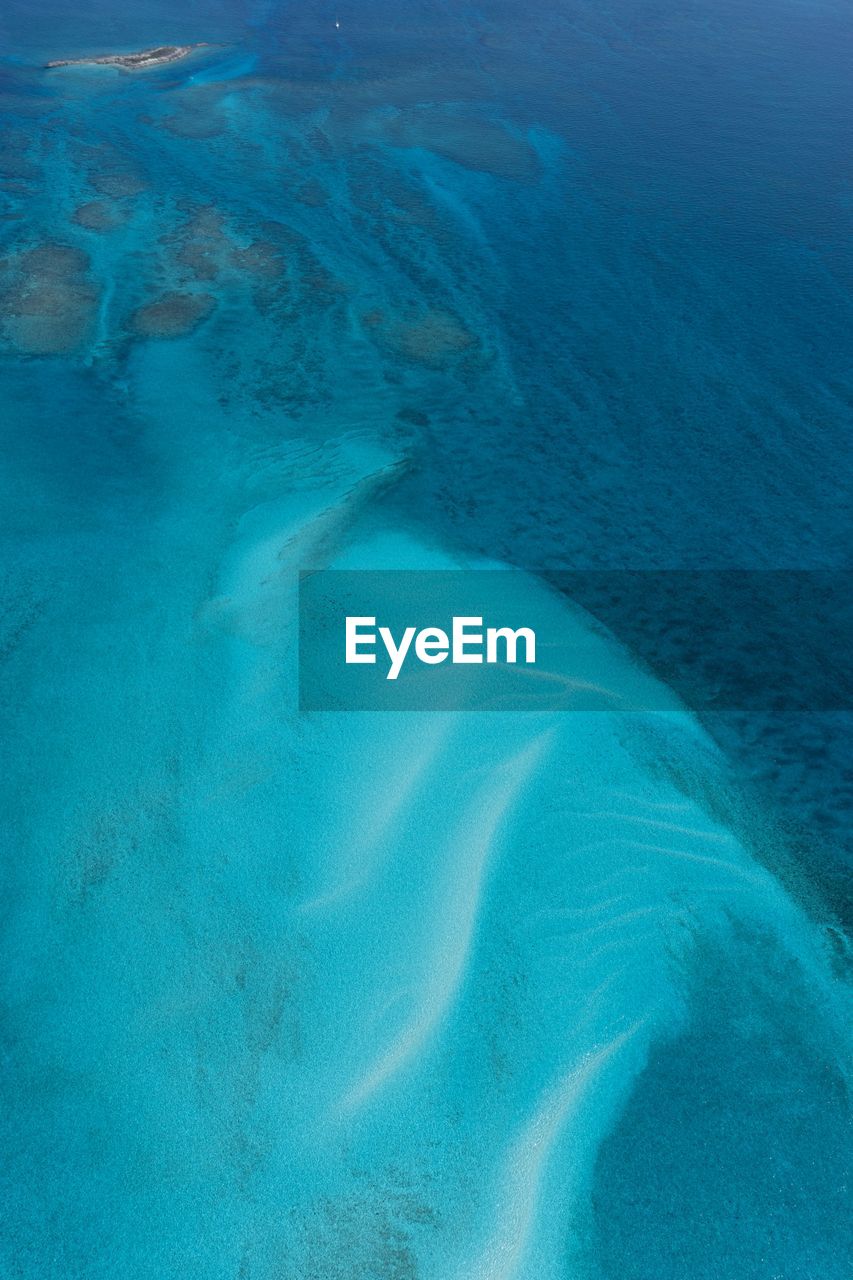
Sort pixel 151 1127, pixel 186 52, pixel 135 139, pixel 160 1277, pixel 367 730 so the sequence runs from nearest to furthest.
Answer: pixel 160 1277
pixel 151 1127
pixel 367 730
pixel 135 139
pixel 186 52

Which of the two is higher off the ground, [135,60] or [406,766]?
[135,60]

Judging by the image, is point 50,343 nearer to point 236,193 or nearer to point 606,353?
point 236,193

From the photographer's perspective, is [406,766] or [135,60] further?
[135,60]

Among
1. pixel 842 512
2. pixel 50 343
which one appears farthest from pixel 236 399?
pixel 842 512

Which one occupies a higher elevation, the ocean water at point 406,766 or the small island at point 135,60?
the small island at point 135,60
